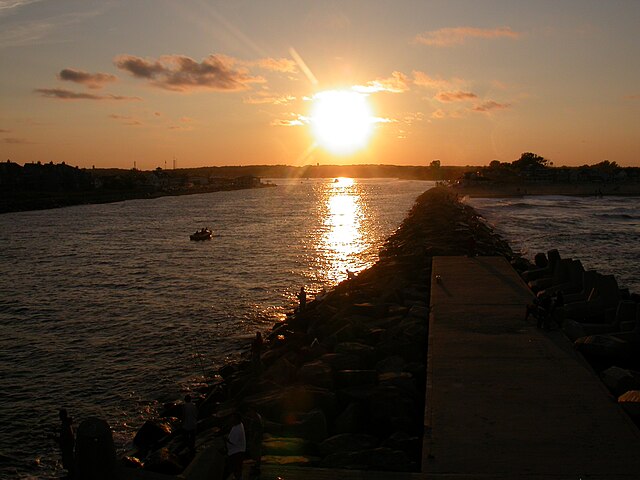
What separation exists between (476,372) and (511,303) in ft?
21.4

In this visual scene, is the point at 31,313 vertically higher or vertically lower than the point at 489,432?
lower

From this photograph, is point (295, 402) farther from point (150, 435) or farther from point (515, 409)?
point (515, 409)

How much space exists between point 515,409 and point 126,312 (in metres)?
19.2

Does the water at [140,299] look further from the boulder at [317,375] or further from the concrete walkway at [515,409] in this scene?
the concrete walkway at [515,409]

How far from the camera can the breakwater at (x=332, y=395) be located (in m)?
9.50

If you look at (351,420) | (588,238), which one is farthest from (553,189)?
(351,420)

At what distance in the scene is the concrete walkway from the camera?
788 centimetres

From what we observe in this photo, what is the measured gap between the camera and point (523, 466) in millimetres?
7809

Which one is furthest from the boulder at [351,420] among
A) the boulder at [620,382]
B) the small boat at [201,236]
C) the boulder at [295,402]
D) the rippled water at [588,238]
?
the small boat at [201,236]

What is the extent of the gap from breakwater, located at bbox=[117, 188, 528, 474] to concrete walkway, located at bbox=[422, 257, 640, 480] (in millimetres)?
622

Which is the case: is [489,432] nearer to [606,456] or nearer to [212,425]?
[606,456]

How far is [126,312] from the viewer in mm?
25234

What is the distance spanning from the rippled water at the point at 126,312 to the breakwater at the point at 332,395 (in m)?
1.97

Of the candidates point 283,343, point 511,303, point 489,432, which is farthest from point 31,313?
point 489,432
